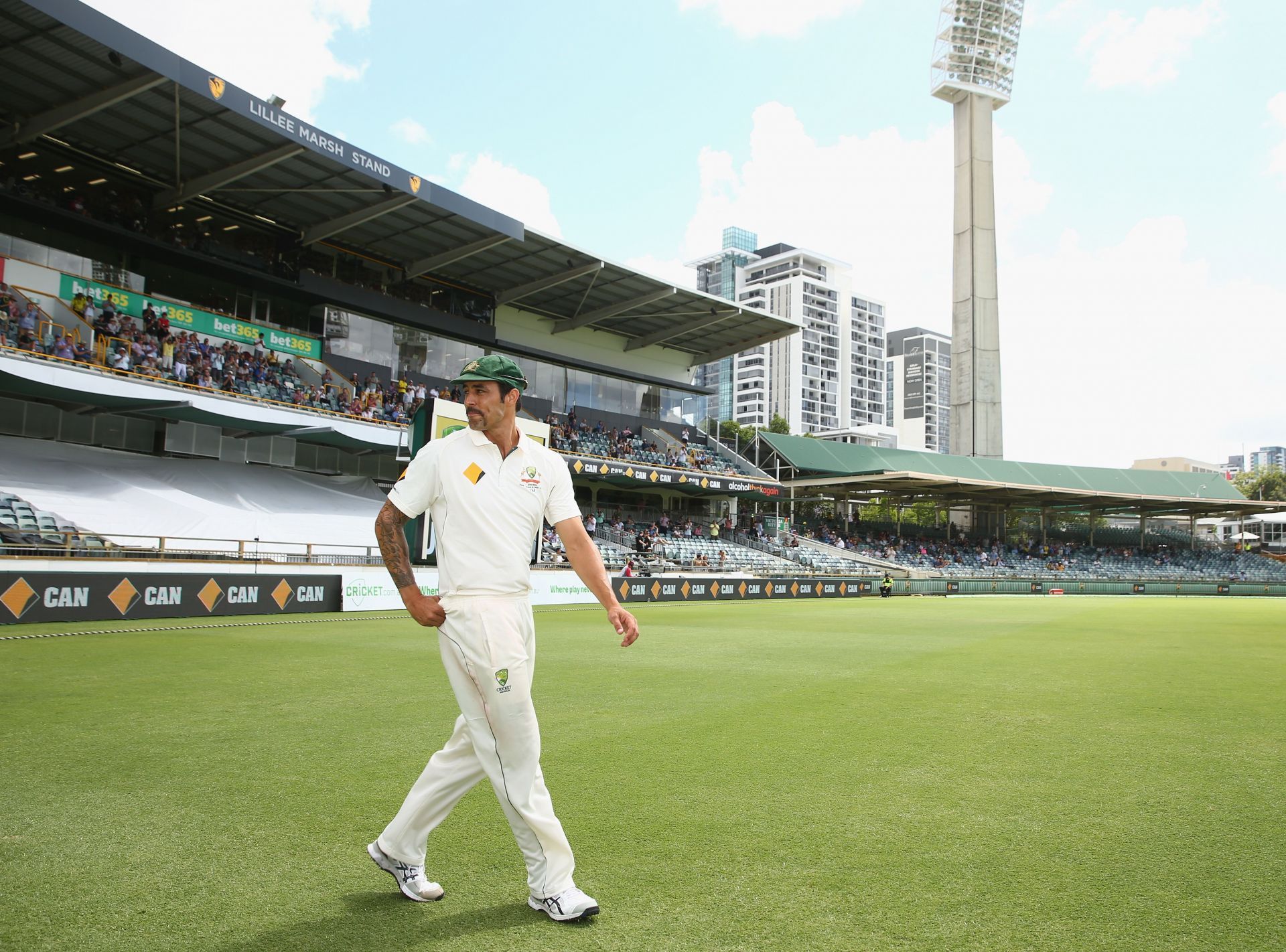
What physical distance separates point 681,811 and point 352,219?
107 ft

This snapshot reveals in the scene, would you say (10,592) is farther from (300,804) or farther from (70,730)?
(300,804)

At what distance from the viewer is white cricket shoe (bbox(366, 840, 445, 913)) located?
3795 mm

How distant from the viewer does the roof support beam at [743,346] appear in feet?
160

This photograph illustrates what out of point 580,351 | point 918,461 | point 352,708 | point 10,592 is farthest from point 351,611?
point 918,461

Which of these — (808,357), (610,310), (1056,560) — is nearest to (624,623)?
(610,310)

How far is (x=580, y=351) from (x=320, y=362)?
604 inches

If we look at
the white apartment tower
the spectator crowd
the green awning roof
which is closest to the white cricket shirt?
the spectator crowd

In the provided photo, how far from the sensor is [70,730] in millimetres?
7137

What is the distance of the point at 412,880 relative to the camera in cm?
380

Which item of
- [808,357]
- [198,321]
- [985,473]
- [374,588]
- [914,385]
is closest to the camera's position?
[374,588]

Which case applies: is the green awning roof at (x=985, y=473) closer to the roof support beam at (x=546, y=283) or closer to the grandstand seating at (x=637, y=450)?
the grandstand seating at (x=637, y=450)

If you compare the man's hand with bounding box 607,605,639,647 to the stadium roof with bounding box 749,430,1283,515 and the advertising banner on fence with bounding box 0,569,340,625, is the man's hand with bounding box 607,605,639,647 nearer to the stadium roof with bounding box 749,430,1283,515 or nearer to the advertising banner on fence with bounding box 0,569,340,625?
the advertising banner on fence with bounding box 0,569,340,625

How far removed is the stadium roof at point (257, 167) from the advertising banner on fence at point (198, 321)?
3616mm

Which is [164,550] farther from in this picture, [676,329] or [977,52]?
[977,52]
